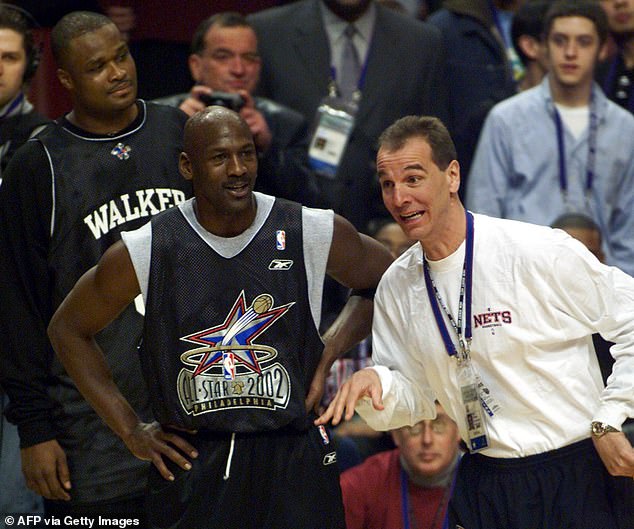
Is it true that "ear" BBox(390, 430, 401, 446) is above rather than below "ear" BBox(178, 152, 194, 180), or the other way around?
below

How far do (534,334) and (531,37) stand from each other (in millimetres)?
3258

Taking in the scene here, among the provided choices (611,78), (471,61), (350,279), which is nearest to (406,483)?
(350,279)

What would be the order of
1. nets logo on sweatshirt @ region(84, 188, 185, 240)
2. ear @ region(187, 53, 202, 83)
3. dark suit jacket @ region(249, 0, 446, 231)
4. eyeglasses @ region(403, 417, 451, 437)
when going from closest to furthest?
nets logo on sweatshirt @ region(84, 188, 185, 240) < eyeglasses @ region(403, 417, 451, 437) < ear @ region(187, 53, 202, 83) < dark suit jacket @ region(249, 0, 446, 231)

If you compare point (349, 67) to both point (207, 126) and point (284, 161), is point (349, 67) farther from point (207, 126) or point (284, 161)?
point (207, 126)

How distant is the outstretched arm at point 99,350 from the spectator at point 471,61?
10.4ft

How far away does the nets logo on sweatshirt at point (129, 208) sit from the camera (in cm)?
446

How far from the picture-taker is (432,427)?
5695mm

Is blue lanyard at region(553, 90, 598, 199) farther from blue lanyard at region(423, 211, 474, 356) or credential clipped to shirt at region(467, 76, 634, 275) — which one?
blue lanyard at region(423, 211, 474, 356)

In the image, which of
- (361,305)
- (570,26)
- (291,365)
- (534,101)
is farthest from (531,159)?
(291,365)

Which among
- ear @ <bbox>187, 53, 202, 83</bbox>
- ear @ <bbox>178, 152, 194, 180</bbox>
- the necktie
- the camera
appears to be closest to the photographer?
ear @ <bbox>187, 53, 202, 83</bbox>

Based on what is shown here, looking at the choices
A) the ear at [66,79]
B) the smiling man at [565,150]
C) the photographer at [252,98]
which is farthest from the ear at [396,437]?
the ear at [66,79]

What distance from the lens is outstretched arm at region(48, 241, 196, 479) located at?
397 centimetres

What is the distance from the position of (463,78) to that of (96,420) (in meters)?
3.29

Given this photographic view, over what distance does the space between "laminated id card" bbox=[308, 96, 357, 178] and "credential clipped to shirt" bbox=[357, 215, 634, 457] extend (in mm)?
2071
